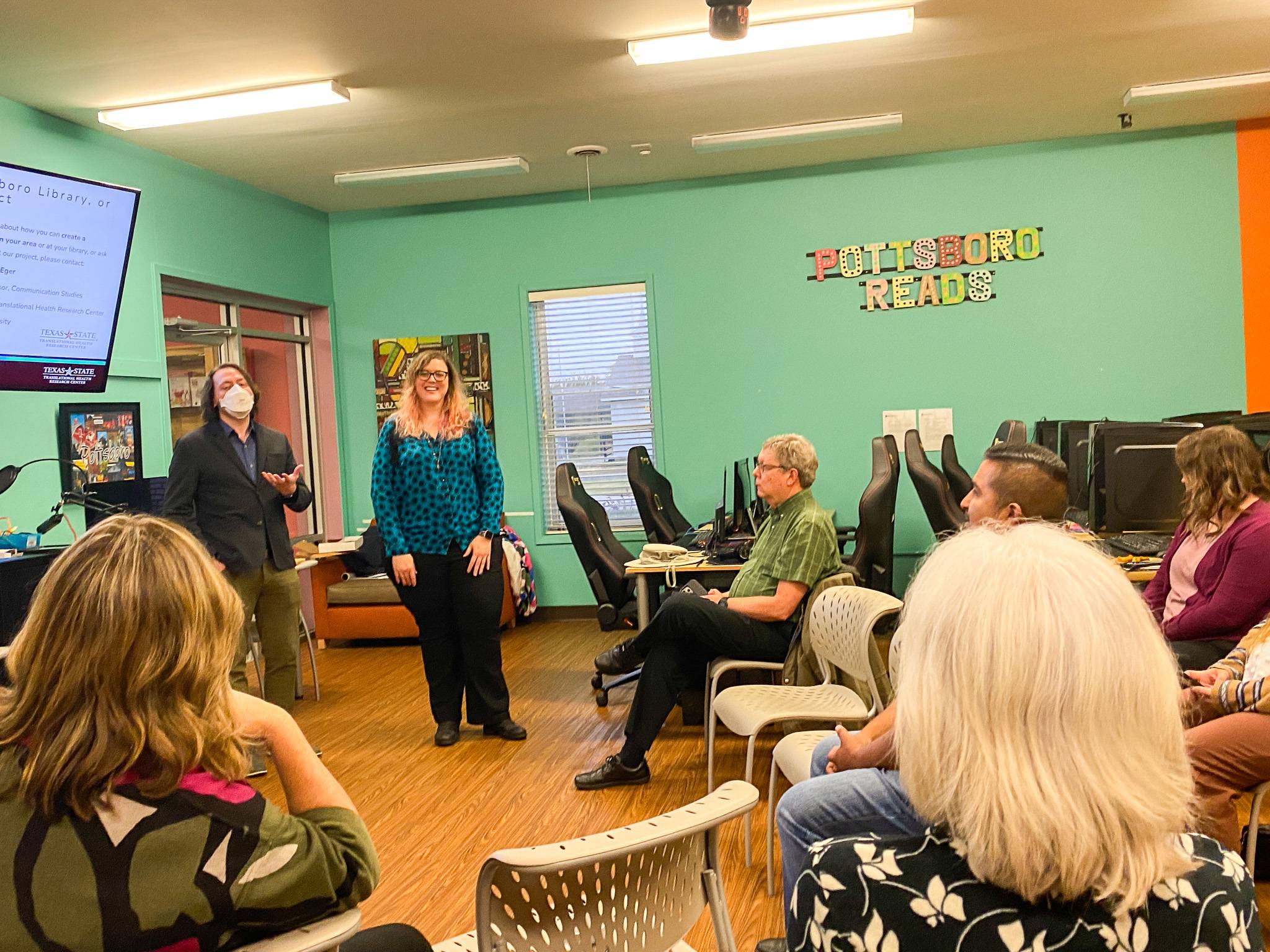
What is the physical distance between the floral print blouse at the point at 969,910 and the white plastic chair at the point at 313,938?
0.55m

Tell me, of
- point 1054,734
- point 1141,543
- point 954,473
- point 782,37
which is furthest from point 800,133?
point 1054,734

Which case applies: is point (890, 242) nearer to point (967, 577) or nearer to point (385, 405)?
point (385, 405)

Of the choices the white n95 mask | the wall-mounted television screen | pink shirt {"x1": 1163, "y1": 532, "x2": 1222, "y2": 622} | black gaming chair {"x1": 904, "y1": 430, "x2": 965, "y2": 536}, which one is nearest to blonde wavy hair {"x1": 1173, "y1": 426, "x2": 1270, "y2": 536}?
pink shirt {"x1": 1163, "y1": 532, "x2": 1222, "y2": 622}

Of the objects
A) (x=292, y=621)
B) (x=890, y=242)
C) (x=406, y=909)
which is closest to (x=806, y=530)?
(x=406, y=909)

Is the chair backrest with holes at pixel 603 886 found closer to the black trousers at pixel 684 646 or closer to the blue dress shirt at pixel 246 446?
the black trousers at pixel 684 646

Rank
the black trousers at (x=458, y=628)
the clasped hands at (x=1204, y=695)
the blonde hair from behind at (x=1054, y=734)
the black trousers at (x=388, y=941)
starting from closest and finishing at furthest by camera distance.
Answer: the blonde hair from behind at (x=1054, y=734) < the black trousers at (x=388, y=941) < the clasped hands at (x=1204, y=695) < the black trousers at (x=458, y=628)

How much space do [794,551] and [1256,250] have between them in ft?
15.6

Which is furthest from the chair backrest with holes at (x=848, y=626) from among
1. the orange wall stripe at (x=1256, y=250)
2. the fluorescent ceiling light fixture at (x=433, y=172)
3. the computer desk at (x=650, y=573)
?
the orange wall stripe at (x=1256, y=250)

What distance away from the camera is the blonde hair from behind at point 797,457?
355 centimetres

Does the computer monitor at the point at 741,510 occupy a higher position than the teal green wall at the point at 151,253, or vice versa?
the teal green wall at the point at 151,253

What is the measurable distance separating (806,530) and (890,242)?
3.98 meters

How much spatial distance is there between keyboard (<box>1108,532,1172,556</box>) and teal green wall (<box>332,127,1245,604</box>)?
2767 mm

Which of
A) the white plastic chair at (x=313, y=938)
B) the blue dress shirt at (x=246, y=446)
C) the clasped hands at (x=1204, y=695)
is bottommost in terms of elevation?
the clasped hands at (x=1204, y=695)

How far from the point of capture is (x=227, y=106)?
483 cm
